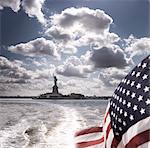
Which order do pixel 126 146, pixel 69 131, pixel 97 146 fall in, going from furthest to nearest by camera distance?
pixel 69 131 → pixel 97 146 → pixel 126 146

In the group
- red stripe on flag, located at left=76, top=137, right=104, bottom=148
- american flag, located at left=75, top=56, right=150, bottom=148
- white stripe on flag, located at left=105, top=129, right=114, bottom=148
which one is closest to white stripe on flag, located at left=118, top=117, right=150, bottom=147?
american flag, located at left=75, top=56, right=150, bottom=148

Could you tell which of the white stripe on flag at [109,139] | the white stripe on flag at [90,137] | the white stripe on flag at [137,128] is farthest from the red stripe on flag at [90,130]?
the white stripe on flag at [137,128]

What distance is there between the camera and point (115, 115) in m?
1.37

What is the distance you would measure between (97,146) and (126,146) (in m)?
0.38

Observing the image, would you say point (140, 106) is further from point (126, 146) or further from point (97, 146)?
point (97, 146)

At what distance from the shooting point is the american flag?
1.22 metres

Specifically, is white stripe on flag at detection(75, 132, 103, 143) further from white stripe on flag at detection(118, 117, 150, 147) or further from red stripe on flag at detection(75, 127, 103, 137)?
white stripe on flag at detection(118, 117, 150, 147)

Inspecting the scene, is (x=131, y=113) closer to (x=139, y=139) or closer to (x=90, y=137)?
(x=139, y=139)

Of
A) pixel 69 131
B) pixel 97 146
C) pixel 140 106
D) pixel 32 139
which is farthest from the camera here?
pixel 69 131

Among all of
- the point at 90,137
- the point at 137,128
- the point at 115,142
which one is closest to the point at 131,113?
the point at 137,128

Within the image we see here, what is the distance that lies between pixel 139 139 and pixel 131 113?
0.28ft

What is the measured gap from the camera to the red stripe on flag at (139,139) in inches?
48.1

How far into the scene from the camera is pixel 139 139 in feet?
4.07

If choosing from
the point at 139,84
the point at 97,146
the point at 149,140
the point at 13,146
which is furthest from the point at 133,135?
the point at 13,146
